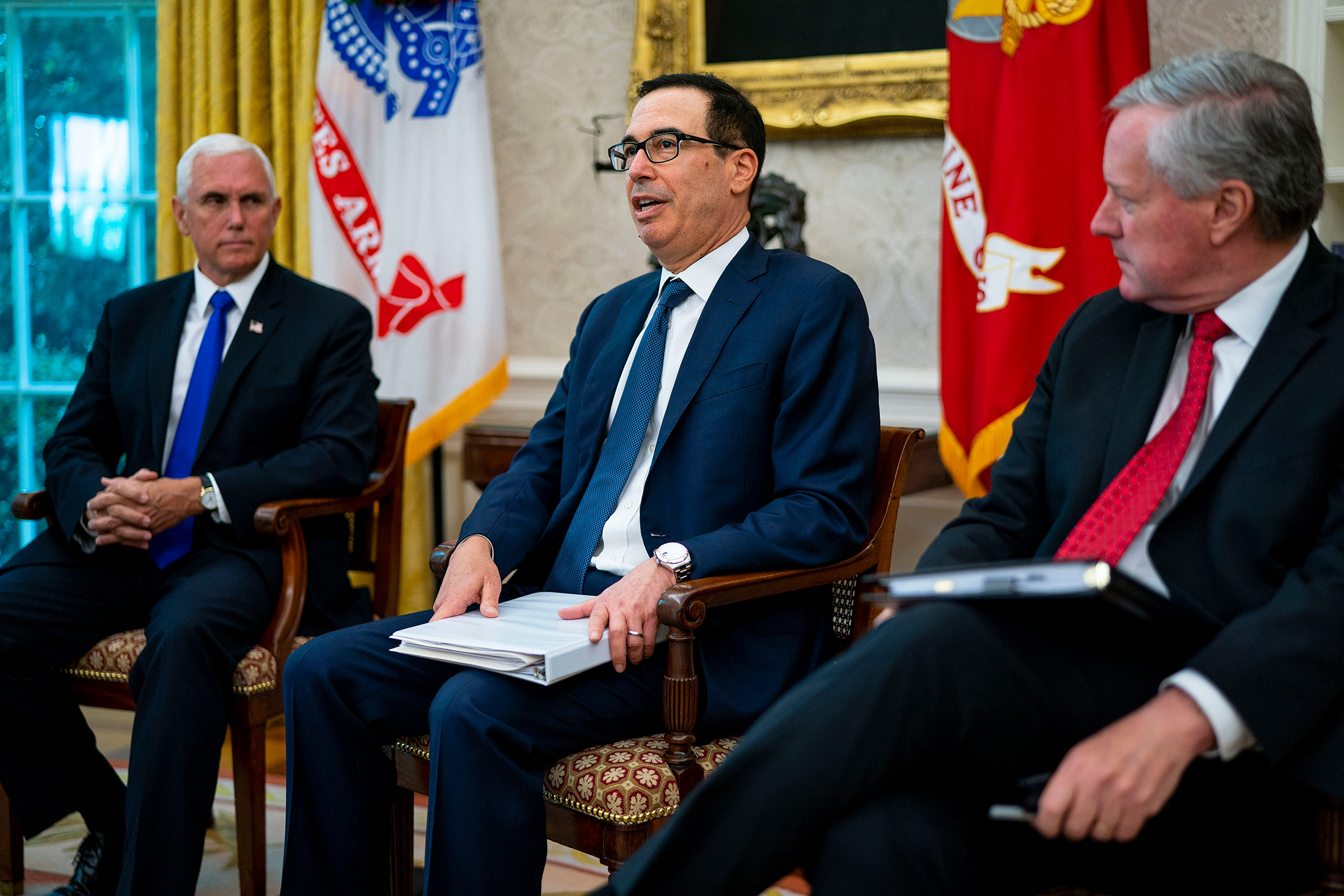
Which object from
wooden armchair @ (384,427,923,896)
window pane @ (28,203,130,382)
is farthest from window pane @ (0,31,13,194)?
wooden armchair @ (384,427,923,896)

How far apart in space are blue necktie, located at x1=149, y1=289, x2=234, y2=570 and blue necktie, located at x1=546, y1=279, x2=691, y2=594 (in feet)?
3.05

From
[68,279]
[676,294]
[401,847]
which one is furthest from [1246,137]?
[68,279]

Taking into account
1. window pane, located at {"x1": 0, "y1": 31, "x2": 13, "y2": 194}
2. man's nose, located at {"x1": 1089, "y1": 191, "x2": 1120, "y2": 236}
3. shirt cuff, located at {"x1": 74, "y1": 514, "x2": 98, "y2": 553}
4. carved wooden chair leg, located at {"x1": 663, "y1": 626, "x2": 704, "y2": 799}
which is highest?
window pane, located at {"x1": 0, "y1": 31, "x2": 13, "y2": 194}

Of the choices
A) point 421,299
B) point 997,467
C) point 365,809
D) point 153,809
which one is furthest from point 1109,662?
point 421,299

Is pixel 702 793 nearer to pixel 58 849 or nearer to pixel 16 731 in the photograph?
pixel 16 731

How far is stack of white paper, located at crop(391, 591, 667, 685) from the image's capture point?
5.29ft

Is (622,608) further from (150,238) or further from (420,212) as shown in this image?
(150,238)

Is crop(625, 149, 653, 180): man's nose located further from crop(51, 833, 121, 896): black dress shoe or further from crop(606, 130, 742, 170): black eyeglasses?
crop(51, 833, 121, 896): black dress shoe

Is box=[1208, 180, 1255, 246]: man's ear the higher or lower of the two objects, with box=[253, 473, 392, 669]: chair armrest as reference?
higher

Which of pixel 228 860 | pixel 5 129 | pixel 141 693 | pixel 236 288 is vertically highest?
pixel 5 129

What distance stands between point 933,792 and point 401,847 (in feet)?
3.76

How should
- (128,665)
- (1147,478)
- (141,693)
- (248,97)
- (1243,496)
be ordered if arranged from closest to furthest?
(1243,496) → (1147,478) → (141,693) → (128,665) → (248,97)

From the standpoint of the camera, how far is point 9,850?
2.40 m

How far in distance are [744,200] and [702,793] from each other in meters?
1.22
